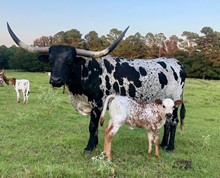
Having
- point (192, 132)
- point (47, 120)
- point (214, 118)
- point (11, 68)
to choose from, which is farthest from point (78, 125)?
point (11, 68)

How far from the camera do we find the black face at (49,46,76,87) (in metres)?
6.33

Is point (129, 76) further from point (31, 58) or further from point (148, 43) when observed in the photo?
point (148, 43)

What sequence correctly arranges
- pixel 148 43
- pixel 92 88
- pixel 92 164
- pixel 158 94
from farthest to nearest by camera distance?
1. pixel 148 43
2. pixel 158 94
3. pixel 92 88
4. pixel 92 164

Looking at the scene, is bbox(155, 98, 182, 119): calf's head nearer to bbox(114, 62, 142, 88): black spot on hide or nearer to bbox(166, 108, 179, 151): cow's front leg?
bbox(114, 62, 142, 88): black spot on hide

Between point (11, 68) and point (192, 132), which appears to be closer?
point (192, 132)

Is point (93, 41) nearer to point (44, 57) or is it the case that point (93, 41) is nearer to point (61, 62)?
point (44, 57)

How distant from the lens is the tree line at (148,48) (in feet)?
191

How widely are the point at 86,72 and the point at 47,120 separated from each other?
4.36m

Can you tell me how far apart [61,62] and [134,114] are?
1733 millimetres

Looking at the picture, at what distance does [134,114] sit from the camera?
22.0 feet

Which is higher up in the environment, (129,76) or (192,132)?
(129,76)

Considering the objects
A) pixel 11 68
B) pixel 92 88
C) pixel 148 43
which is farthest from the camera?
pixel 148 43

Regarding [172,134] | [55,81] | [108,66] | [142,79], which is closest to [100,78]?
[108,66]

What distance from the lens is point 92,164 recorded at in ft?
20.4
